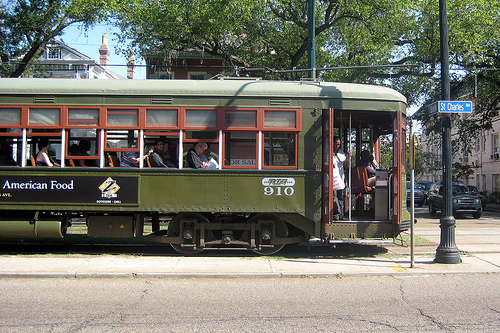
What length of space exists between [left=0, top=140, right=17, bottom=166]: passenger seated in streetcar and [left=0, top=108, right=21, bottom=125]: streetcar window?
1.62 feet

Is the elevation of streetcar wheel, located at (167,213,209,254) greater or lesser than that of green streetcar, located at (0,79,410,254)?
lesser

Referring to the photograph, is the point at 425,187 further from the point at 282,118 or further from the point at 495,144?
the point at 282,118

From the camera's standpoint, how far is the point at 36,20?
18500 millimetres

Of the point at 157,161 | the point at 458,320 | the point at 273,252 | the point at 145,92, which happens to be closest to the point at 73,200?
the point at 157,161

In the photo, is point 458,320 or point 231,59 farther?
point 231,59

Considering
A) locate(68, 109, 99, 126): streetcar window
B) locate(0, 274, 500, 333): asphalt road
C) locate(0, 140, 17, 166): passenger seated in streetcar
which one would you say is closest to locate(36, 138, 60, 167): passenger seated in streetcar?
locate(0, 140, 17, 166): passenger seated in streetcar

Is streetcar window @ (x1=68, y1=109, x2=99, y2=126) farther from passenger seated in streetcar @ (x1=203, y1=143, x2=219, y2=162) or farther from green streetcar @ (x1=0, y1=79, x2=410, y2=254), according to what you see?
passenger seated in streetcar @ (x1=203, y1=143, x2=219, y2=162)

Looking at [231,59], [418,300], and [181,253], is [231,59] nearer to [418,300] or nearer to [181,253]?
[181,253]

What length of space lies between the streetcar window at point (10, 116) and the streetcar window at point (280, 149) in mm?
4959

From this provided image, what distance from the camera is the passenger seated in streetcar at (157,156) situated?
369 inches

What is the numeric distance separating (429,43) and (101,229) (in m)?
17.4

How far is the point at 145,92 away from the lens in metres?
9.31

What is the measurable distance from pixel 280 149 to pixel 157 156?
247 centimetres

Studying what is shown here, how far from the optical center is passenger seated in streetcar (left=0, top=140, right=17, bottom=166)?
9509 millimetres
